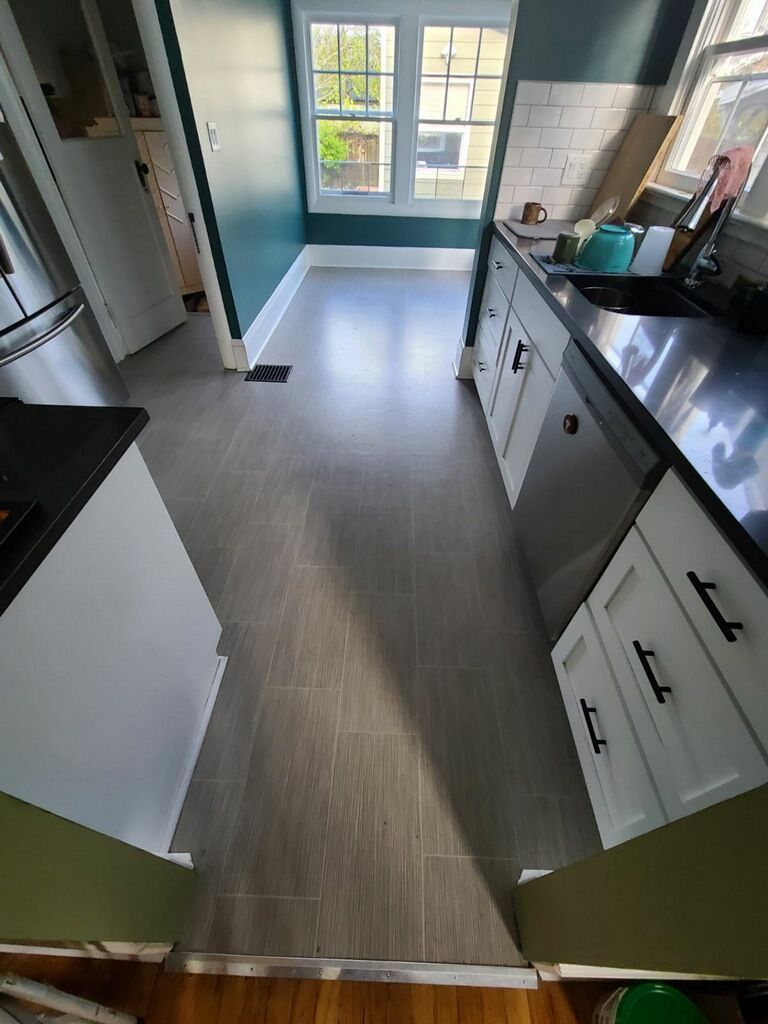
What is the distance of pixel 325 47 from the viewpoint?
12.2ft

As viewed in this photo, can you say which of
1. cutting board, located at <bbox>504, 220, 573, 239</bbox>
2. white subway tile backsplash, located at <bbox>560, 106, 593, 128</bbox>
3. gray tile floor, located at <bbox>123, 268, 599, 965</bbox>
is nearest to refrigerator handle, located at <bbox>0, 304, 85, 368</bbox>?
gray tile floor, located at <bbox>123, 268, 599, 965</bbox>

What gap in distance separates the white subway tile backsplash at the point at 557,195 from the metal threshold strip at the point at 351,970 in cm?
289

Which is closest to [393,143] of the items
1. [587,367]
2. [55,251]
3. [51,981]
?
[55,251]

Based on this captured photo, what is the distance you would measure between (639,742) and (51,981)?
4.23 ft

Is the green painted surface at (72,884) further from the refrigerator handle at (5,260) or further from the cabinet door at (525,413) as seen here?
the refrigerator handle at (5,260)

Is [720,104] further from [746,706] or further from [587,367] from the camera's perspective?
[746,706]

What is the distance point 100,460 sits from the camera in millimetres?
757

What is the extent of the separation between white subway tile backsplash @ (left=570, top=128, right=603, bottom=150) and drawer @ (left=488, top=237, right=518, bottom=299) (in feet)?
1.68

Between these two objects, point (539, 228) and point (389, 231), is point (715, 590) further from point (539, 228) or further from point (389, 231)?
point (389, 231)

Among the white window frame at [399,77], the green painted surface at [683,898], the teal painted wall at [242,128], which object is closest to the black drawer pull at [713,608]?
the green painted surface at [683,898]

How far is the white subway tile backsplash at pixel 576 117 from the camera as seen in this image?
202 centimetres

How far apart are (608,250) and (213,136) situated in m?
2.08

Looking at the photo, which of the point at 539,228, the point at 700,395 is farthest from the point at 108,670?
the point at 539,228

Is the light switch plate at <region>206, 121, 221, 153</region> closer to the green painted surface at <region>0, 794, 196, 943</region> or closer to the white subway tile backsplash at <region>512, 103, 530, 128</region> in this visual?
the white subway tile backsplash at <region>512, 103, 530, 128</region>
